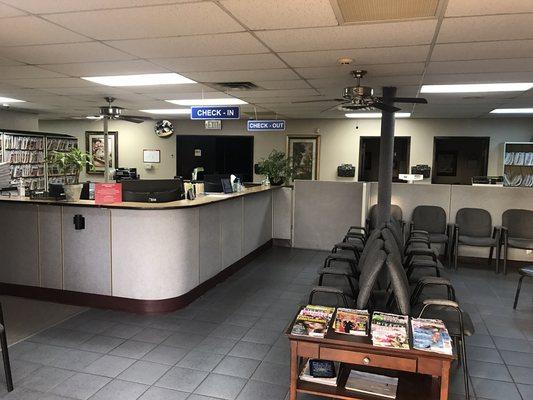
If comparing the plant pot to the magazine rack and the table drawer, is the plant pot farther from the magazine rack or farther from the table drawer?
the table drawer

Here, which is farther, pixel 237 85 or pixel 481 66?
pixel 237 85

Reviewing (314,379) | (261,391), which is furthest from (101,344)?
(314,379)

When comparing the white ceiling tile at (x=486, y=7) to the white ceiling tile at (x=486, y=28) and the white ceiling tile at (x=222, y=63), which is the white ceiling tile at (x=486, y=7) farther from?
the white ceiling tile at (x=222, y=63)

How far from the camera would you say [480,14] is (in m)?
2.71

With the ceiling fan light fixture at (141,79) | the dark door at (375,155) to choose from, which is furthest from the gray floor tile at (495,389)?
the dark door at (375,155)

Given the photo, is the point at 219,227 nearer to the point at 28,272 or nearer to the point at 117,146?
the point at 28,272

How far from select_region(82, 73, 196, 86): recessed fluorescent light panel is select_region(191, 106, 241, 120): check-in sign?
95 centimetres

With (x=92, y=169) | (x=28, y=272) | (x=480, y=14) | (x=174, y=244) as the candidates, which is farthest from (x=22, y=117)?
(x=480, y=14)

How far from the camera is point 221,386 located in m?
2.81

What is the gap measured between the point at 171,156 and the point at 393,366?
9383mm

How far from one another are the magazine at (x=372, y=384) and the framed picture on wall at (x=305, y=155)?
762 centimetres

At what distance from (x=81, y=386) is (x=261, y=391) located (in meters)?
1.17

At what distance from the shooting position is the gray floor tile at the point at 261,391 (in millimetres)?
2684

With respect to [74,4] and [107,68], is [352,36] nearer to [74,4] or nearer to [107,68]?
[74,4]
